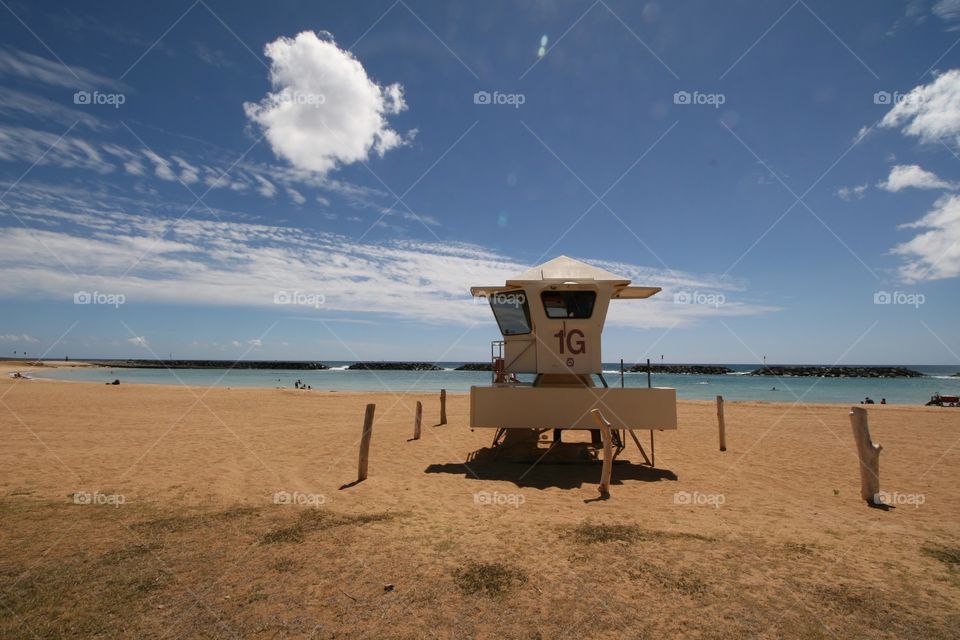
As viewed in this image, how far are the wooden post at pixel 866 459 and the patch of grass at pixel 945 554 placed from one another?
8.19 ft

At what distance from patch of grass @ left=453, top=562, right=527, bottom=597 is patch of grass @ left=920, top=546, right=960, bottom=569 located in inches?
221

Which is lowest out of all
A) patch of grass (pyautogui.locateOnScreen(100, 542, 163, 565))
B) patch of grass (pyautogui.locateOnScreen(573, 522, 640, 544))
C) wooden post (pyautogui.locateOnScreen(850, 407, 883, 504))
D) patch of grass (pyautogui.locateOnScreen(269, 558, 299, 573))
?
patch of grass (pyautogui.locateOnScreen(100, 542, 163, 565))

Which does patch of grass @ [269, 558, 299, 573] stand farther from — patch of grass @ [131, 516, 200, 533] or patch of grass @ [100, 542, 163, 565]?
patch of grass @ [131, 516, 200, 533]

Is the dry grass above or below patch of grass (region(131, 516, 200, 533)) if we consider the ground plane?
above

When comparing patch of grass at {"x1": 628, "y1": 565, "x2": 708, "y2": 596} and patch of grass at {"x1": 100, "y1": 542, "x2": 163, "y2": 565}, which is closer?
patch of grass at {"x1": 628, "y1": 565, "x2": 708, "y2": 596}

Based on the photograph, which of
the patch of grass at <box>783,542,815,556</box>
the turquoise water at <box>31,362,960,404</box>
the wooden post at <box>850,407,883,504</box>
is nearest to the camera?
the patch of grass at <box>783,542,815,556</box>

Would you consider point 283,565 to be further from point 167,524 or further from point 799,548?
point 799,548

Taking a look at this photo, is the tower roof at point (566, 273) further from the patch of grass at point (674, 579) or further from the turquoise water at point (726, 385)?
the turquoise water at point (726, 385)

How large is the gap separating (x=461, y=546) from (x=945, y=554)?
21.7ft

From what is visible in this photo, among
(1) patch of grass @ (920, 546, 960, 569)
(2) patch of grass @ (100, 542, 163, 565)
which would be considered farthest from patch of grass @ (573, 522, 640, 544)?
(2) patch of grass @ (100, 542, 163, 565)

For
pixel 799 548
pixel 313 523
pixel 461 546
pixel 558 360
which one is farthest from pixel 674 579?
pixel 558 360

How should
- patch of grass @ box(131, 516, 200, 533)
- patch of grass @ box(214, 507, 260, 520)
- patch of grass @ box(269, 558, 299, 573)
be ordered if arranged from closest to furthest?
patch of grass @ box(269, 558, 299, 573)
patch of grass @ box(131, 516, 200, 533)
patch of grass @ box(214, 507, 260, 520)

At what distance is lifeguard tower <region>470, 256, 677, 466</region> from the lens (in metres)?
10.5

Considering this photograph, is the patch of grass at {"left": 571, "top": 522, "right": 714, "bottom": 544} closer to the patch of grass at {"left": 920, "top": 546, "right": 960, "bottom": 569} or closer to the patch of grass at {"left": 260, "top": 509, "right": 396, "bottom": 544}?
the patch of grass at {"left": 920, "top": 546, "right": 960, "bottom": 569}
